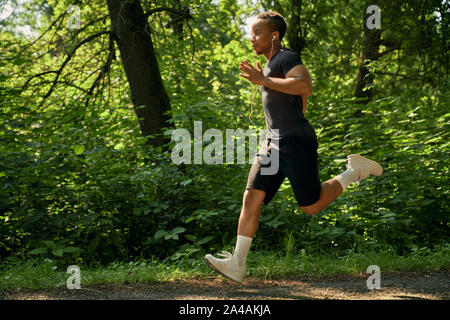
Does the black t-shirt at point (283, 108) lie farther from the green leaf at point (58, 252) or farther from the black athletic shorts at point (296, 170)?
the green leaf at point (58, 252)

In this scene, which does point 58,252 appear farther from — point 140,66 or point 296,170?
point 140,66

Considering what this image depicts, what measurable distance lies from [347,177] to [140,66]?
15.8ft

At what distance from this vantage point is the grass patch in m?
4.33

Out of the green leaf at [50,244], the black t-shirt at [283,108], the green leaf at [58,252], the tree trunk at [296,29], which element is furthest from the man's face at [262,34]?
the tree trunk at [296,29]

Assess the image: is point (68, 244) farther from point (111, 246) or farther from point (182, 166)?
point (182, 166)

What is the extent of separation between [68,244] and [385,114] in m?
4.55

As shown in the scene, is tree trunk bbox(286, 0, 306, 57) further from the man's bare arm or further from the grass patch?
the man's bare arm

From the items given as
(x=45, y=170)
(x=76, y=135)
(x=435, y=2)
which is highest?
(x=435, y=2)

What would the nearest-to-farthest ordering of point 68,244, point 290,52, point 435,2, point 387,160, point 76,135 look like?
point 290,52 → point 68,244 → point 76,135 → point 387,160 → point 435,2

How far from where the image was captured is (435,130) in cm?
677

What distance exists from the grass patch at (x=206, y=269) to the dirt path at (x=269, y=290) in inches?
5.5

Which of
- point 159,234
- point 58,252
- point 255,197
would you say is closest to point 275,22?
point 255,197
